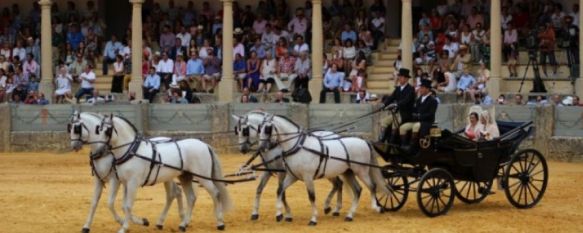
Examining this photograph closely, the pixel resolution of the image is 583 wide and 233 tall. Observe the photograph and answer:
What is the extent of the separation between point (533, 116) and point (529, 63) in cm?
435

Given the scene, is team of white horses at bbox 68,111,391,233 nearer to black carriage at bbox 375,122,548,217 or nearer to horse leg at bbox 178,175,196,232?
horse leg at bbox 178,175,196,232

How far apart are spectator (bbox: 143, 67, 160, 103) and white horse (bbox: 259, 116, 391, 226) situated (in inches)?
720

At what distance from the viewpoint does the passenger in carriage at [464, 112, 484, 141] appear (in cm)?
2050

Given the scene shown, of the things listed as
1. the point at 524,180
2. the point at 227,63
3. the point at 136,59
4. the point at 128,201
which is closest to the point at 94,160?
the point at 128,201

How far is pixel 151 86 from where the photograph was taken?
121 ft

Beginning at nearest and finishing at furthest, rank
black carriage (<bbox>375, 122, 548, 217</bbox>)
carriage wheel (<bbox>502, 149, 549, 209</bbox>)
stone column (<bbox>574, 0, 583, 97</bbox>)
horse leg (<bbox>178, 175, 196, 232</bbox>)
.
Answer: horse leg (<bbox>178, 175, 196, 232</bbox>)
black carriage (<bbox>375, 122, 548, 217</bbox>)
carriage wheel (<bbox>502, 149, 549, 209</bbox>)
stone column (<bbox>574, 0, 583, 97</bbox>)

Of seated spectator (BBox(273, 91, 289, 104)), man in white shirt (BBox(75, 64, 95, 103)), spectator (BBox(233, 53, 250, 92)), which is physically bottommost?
seated spectator (BBox(273, 91, 289, 104))

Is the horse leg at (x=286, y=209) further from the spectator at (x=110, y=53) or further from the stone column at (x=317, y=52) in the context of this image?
the spectator at (x=110, y=53)

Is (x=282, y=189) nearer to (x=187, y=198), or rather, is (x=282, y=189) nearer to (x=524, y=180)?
(x=187, y=198)

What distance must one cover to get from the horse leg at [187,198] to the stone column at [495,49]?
53.6ft

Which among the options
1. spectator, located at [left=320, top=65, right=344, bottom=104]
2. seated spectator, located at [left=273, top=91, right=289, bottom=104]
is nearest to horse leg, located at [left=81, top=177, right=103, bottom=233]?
seated spectator, located at [left=273, top=91, right=289, bottom=104]

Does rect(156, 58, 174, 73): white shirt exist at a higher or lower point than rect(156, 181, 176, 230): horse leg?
higher

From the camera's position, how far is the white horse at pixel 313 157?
60.4 ft

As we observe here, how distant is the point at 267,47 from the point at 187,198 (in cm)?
2010
